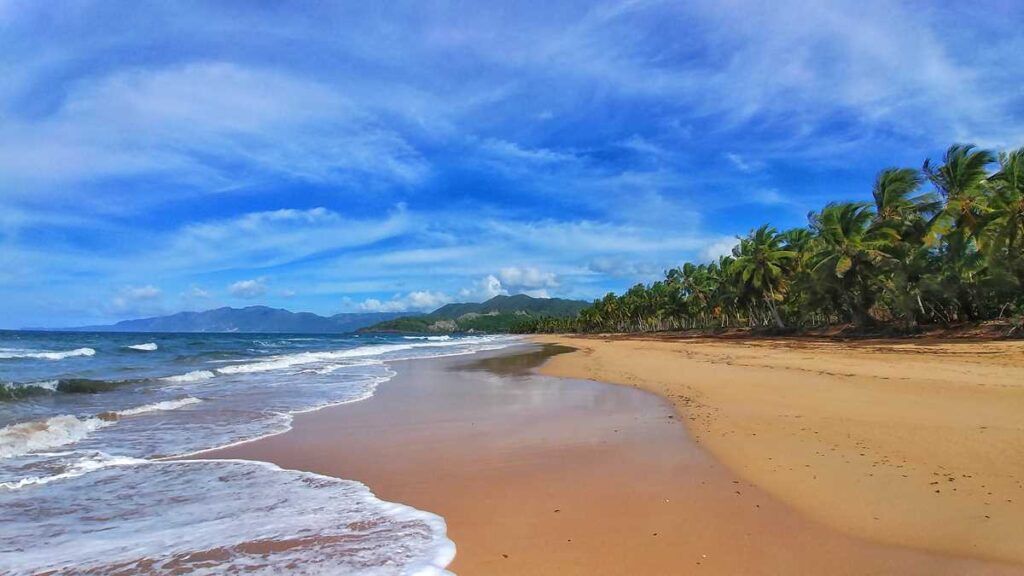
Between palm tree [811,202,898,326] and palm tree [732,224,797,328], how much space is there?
28.5ft

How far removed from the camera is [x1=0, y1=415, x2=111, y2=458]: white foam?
845 centimetres

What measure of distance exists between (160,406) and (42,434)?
3774 mm

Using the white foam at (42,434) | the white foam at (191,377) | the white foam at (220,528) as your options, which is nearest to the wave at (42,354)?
the white foam at (191,377)

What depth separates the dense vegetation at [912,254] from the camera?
80.2ft

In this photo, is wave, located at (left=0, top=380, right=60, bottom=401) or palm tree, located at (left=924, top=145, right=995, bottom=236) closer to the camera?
wave, located at (left=0, top=380, right=60, bottom=401)

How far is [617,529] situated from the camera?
173 inches

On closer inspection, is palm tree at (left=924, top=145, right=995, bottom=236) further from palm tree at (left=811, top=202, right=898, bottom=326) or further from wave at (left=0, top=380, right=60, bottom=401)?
wave at (left=0, top=380, right=60, bottom=401)

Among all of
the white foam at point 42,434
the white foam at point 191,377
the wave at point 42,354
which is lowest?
the white foam at point 42,434

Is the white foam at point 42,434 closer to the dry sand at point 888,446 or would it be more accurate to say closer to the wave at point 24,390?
the wave at point 24,390

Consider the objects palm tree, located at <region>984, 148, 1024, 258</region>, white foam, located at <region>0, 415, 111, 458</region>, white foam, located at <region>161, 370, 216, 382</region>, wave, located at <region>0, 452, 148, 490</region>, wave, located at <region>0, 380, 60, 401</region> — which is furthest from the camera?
palm tree, located at <region>984, 148, 1024, 258</region>

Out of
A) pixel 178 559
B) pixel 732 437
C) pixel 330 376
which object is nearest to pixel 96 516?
pixel 178 559

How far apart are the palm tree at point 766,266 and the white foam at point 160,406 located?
42.9 m

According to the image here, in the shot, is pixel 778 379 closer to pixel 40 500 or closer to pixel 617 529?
pixel 617 529

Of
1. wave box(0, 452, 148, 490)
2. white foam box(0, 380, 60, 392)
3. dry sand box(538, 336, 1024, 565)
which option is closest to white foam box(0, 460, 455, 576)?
wave box(0, 452, 148, 490)
